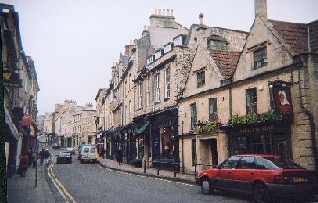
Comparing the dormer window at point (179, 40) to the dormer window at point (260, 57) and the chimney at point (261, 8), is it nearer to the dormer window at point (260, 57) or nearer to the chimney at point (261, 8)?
the chimney at point (261, 8)

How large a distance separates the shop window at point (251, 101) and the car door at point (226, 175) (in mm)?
5447

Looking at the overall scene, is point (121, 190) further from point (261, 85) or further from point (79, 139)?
point (79, 139)

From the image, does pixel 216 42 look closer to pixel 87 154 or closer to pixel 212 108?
pixel 212 108

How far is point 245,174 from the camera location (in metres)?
11.9

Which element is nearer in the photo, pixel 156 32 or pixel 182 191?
pixel 182 191

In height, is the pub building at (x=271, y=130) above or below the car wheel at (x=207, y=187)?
above

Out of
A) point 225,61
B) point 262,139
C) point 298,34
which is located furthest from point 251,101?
point 225,61

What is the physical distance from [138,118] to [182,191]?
63.4ft

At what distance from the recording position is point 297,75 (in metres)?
15.0

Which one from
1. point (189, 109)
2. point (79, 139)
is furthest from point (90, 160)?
point (79, 139)

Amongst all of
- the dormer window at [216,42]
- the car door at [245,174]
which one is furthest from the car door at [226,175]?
the dormer window at [216,42]

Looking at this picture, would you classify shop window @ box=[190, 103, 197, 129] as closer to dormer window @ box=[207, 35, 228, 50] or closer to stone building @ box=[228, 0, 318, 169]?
stone building @ box=[228, 0, 318, 169]

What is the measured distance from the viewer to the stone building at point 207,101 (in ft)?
66.8

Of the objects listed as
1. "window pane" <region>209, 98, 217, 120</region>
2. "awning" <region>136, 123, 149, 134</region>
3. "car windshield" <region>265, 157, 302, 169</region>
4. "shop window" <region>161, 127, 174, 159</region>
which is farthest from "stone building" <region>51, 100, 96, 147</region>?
"car windshield" <region>265, 157, 302, 169</region>
